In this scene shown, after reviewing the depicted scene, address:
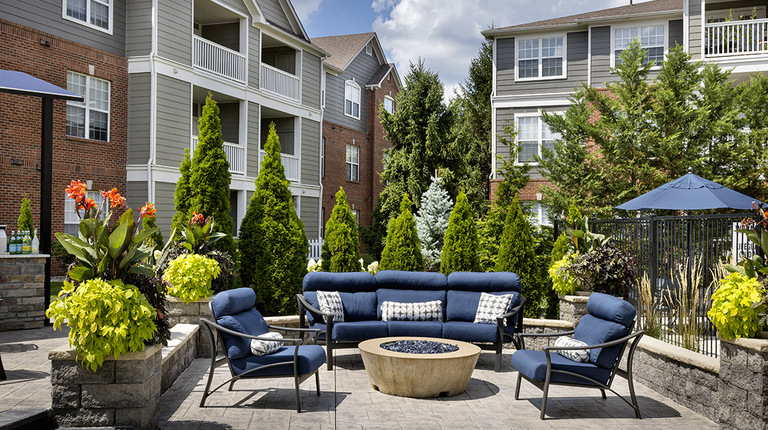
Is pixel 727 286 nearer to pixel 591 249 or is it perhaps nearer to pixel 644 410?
pixel 644 410

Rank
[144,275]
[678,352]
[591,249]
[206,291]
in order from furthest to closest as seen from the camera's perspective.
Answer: [591,249]
[206,291]
[678,352]
[144,275]

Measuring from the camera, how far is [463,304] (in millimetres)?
8383

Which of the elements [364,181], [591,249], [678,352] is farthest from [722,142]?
[364,181]

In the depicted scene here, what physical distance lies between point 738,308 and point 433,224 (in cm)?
1222

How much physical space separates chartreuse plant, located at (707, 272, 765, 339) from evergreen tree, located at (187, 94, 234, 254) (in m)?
6.87

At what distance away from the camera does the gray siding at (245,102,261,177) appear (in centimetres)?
1892

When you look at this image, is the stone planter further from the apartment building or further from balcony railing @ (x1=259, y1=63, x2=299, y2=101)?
the apartment building

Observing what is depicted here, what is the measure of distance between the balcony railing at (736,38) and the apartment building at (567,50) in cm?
6

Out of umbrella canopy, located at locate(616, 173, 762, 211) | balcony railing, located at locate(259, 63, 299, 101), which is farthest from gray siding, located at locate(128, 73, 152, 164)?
umbrella canopy, located at locate(616, 173, 762, 211)

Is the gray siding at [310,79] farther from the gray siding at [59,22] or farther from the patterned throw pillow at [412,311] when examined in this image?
the patterned throw pillow at [412,311]

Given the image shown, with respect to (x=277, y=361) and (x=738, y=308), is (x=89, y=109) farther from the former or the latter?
(x=738, y=308)

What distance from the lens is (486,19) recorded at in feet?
88.8

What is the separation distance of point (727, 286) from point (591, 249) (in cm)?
384

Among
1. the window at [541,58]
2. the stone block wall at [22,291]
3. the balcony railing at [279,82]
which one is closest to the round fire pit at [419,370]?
the stone block wall at [22,291]
